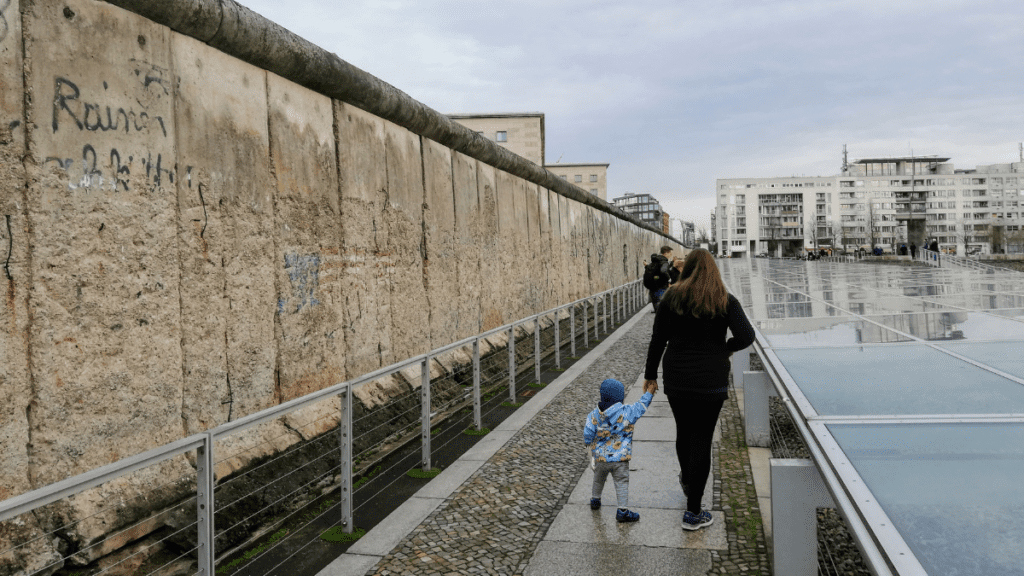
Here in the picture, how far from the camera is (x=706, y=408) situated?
3943 millimetres

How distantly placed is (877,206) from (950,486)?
117 metres

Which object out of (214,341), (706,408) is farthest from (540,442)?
(214,341)

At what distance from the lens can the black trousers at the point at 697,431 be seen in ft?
12.8

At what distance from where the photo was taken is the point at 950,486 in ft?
8.32

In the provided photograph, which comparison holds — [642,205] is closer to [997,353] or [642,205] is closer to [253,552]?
[997,353]

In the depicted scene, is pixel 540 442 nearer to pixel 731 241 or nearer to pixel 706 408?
pixel 706 408

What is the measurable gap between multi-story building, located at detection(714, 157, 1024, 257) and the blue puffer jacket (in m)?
102

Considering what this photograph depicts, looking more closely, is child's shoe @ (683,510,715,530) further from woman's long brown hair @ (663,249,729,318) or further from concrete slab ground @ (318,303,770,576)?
woman's long brown hair @ (663,249,729,318)

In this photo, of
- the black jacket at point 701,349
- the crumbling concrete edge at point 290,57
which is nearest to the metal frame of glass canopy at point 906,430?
the black jacket at point 701,349

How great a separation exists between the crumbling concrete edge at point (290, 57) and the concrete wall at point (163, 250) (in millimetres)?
84

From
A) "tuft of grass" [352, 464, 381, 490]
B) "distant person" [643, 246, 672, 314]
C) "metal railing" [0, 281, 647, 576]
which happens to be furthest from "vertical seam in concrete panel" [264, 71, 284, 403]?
"distant person" [643, 246, 672, 314]

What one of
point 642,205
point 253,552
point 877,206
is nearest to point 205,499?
point 253,552

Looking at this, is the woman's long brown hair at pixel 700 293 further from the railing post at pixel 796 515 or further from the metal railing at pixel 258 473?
the metal railing at pixel 258 473

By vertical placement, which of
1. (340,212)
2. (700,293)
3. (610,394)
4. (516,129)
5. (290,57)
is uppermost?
(516,129)
